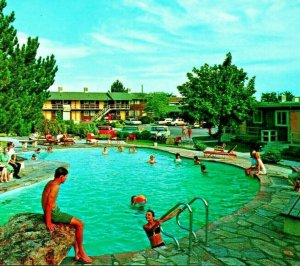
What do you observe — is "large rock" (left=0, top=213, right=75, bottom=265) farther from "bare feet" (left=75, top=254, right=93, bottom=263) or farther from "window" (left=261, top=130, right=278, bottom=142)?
"window" (left=261, top=130, right=278, bottom=142)

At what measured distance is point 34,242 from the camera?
6.78m

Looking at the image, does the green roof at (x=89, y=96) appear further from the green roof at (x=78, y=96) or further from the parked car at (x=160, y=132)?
the parked car at (x=160, y=132)

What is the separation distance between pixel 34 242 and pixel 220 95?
2929 cm

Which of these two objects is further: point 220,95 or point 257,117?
point 257,117

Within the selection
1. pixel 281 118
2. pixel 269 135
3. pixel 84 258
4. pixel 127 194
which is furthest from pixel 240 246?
pixel 281 118

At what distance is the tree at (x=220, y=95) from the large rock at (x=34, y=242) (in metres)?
27.7

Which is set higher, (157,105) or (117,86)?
(117,86)

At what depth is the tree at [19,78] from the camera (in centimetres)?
2162

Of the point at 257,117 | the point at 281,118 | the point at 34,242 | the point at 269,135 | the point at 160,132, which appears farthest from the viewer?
the point at 160,132

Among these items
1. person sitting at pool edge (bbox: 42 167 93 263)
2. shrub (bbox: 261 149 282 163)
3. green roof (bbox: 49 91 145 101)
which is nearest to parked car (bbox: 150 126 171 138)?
shrub (bbox: 261 149 282 163)

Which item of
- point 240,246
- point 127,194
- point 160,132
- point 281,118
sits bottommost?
point 127,194

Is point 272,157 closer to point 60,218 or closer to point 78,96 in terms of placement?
point 60,218

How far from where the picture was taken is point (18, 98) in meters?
24.7

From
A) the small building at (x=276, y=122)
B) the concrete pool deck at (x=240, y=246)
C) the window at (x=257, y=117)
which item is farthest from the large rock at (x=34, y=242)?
the window at (x=257, y=117)
